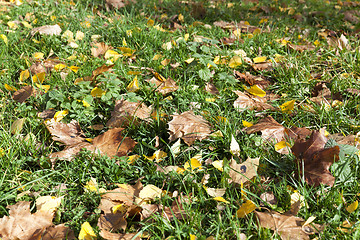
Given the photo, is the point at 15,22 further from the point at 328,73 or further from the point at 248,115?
the point at 328,73

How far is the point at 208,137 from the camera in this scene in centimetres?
200

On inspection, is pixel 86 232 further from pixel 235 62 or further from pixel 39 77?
pixel 235 62

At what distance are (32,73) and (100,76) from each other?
1.98 feet

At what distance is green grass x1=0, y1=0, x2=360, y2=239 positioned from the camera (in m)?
1.58

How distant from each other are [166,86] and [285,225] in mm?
1392

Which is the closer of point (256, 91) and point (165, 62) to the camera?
point (256, 91)

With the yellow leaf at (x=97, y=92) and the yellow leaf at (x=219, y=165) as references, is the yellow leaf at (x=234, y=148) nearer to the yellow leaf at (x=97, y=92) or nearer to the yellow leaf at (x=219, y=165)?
the yellow leaf at (x=219, y=165)

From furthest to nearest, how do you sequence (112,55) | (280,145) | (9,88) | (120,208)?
(112,55)
(9,88)
(280,145)
(120,208)

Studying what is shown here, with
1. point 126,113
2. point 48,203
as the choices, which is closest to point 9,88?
point 126,113

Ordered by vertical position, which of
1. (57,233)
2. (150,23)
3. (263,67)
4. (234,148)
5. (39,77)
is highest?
(150,23)

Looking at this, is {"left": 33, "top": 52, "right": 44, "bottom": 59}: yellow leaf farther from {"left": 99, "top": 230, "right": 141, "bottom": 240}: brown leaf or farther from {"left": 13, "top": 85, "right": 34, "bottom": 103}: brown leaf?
{"left": 99, "top": 230, "right": 141, "bottom": 240}: brown leaf

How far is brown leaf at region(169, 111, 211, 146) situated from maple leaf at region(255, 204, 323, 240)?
2.16 ft

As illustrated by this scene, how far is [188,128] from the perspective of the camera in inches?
79.7

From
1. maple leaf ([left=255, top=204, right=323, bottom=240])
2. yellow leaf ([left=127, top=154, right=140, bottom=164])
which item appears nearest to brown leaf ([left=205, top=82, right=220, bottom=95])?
yellow leaf ([left=127, top=154, right=140, bottom=164])
